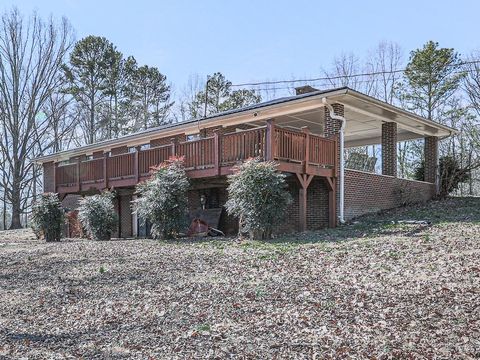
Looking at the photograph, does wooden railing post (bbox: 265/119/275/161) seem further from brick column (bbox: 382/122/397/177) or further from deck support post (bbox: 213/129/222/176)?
brick column (bbox: 382/122/397/177)

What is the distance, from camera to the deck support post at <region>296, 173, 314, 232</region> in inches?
492

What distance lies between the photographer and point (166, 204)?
12.9 meters

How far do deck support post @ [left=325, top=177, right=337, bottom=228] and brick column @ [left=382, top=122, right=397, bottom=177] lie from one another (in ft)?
11.4

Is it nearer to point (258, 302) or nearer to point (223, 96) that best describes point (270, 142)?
point (258, 302)

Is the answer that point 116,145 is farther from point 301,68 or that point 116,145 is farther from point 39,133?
point 301,68

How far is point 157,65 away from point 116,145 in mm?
17437

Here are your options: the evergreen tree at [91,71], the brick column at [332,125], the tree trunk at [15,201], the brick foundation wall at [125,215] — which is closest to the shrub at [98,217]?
the brick foundation wall at [125,215]

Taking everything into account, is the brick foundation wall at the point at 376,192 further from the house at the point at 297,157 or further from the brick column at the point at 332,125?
the brick column at the point at 332,125

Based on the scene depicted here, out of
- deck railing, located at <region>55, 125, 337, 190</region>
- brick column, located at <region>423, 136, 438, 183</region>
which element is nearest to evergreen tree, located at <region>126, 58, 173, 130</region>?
deck railing, located at <region>55, 125, 337, 190</region>

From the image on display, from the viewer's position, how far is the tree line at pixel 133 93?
85.7ft

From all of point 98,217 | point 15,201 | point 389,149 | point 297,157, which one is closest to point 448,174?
point 389,149

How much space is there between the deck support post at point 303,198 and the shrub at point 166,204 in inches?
124

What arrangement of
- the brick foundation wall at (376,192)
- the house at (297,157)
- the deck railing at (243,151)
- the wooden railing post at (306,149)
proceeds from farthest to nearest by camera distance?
the brick foundation wall at (376,192) → the house at (297,157) → the wooden railing post at (306,149) → the deck railing at (243,151)

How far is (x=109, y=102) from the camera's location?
1394 inches
